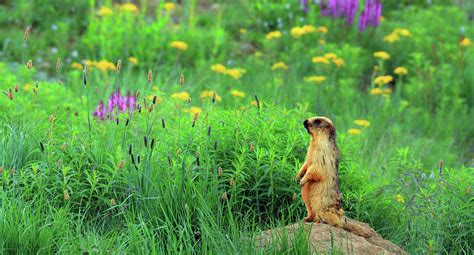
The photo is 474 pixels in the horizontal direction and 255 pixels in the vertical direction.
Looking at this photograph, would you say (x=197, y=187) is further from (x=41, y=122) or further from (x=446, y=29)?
(x=446, y=29)

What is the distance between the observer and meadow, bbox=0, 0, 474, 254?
14.9 ft

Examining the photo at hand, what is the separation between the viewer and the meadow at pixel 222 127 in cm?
453

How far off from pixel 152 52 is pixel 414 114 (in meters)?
2.72

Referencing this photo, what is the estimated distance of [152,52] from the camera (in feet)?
29.7

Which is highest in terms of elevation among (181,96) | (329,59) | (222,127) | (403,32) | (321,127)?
(321,127)

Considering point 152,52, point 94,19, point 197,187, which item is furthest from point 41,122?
point 94,19

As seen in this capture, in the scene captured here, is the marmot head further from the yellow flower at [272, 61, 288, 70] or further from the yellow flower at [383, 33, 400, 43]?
the yellow flower at [383, 33, 400, 43]

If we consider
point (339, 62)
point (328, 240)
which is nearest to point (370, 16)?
point (339, 62)

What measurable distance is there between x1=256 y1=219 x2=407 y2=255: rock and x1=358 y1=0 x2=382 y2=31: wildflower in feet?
18.9

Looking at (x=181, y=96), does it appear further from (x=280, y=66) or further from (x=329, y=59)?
(x=329, y=59)

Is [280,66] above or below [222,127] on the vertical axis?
below

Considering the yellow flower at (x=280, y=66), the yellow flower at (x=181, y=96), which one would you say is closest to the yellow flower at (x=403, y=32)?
the yellow flower at (x=280, y=66)

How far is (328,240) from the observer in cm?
412

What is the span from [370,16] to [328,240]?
6.09 meters
